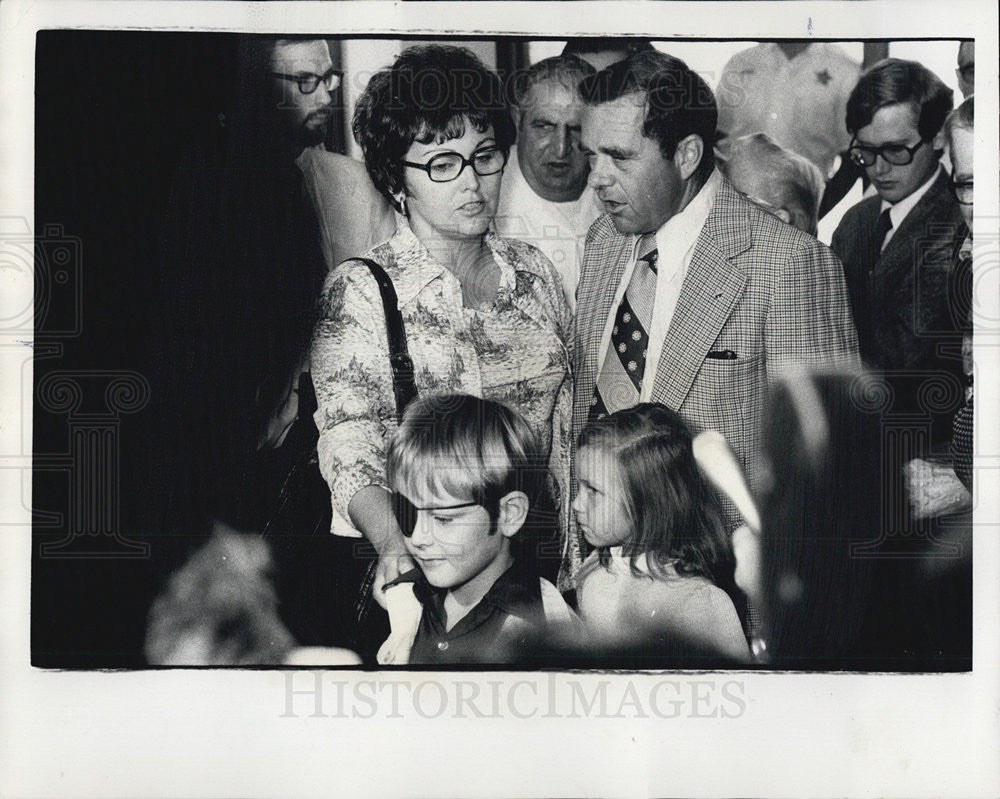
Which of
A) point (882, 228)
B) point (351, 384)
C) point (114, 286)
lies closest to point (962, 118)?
point (882, 228)

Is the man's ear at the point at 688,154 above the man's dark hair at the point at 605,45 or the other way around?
the other way around

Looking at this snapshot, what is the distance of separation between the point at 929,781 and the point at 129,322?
209 centimetres

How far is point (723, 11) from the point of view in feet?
6.75

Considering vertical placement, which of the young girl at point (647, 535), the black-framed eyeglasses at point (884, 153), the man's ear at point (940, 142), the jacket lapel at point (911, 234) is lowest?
the young girl at point (647, 535)

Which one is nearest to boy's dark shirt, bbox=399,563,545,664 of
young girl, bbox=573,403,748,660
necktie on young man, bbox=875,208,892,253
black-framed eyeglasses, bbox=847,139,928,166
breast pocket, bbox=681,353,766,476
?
young girl, bbox=573,403,748,660

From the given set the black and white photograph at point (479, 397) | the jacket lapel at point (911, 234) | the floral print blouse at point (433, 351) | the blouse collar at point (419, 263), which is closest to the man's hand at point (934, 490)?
the black and white photograph at point (479, 397)

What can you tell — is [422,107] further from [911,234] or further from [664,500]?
[911,234]

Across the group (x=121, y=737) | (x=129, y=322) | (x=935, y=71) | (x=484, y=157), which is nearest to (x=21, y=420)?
(x=129, y=322)

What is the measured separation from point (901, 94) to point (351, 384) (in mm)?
1404

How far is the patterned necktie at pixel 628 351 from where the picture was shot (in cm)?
203

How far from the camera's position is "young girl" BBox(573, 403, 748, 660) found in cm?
204

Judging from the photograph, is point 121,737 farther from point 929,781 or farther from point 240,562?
point 929,781

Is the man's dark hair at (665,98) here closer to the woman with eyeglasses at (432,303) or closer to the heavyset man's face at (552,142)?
the heavyset man's face at (552,142)

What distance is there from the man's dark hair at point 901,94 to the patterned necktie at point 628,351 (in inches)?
23.5
